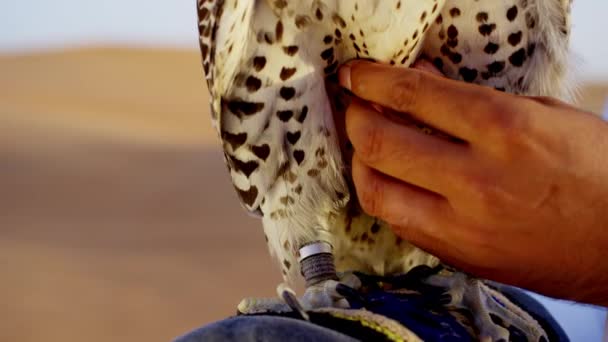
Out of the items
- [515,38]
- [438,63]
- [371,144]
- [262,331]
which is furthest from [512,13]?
[262,331]

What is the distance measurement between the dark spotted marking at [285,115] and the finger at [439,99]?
0.96 ft

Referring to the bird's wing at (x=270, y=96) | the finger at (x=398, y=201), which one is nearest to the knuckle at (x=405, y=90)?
the finger at (x=398, y=201)

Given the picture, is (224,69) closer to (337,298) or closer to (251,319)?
(337,298)

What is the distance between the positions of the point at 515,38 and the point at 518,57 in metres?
0.05

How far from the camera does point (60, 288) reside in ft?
18.4

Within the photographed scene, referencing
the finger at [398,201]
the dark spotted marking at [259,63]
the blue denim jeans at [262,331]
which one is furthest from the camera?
the dark spotted marking at [259,63]

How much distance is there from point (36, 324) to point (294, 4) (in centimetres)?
377

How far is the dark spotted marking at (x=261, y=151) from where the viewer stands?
1883mm

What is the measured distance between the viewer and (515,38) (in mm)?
1839

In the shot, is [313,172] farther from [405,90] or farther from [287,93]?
[405,90]

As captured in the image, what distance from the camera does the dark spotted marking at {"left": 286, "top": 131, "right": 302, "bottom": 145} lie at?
6.00ft

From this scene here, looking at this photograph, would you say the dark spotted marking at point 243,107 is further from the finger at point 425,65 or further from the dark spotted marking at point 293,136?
the finger at point 425,65

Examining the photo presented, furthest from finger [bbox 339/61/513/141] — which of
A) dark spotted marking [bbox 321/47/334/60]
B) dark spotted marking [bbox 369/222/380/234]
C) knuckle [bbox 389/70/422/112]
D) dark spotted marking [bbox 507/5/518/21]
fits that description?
dark spotted marking [bbox 369/222/380/234]

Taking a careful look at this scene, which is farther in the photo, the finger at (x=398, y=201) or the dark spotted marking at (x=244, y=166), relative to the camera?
the dark spotted marking at (x=244, y=166)
